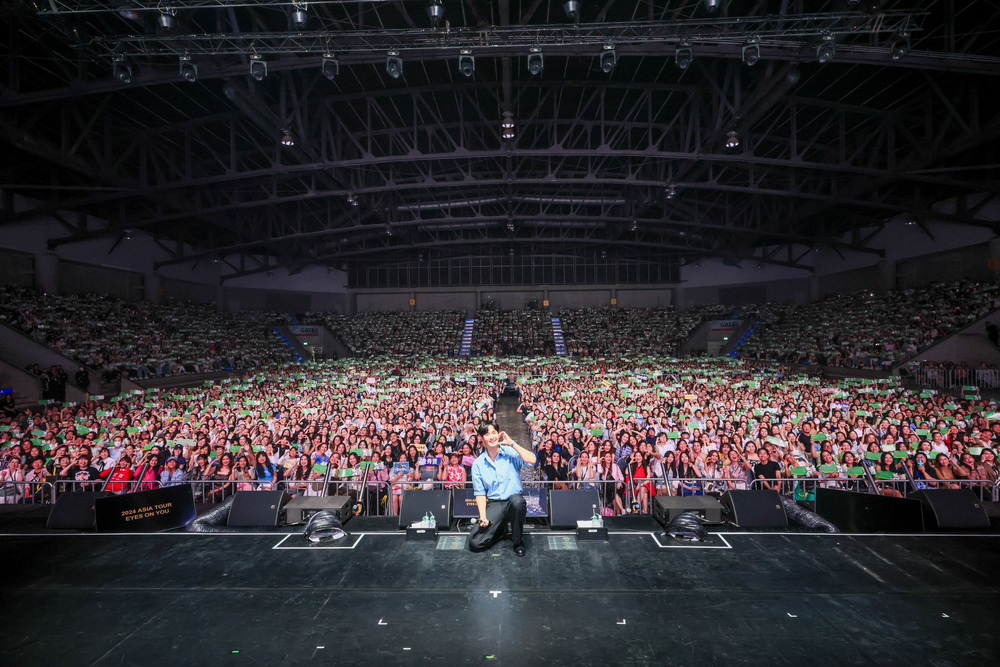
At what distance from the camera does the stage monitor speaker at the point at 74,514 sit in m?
7.05

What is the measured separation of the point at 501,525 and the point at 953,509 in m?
6.35

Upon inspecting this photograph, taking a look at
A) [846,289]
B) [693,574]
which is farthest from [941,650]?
[846,289]

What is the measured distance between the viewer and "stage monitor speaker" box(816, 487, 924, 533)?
21.6 feet

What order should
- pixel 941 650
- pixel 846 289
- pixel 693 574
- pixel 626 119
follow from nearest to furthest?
1. pixel 941 650
2. pixel 693 574
3. pixel 626 119
4. pixel 846 289

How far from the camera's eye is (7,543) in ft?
21.5

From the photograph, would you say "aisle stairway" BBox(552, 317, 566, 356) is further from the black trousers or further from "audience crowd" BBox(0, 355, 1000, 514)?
the black trousers

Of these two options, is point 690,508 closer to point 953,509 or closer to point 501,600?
point 501,600

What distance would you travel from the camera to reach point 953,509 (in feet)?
21.9

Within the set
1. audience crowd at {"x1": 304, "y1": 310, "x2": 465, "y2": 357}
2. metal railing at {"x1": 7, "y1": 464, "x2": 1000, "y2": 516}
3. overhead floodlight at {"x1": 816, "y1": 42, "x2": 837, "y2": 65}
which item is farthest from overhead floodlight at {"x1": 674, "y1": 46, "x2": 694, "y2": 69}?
audience crowd at {"x1": 304, "y1": 310, "x2": 465, "y2": 357}

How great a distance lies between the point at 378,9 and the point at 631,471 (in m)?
14.4

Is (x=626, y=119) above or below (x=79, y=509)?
above

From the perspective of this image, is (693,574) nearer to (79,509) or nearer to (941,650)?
(941,650)

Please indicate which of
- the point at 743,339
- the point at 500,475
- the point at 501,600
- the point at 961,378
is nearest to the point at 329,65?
the point at 500,475

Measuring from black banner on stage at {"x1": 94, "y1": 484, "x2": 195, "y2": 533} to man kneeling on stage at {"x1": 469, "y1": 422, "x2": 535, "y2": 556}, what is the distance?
4.72 meters
